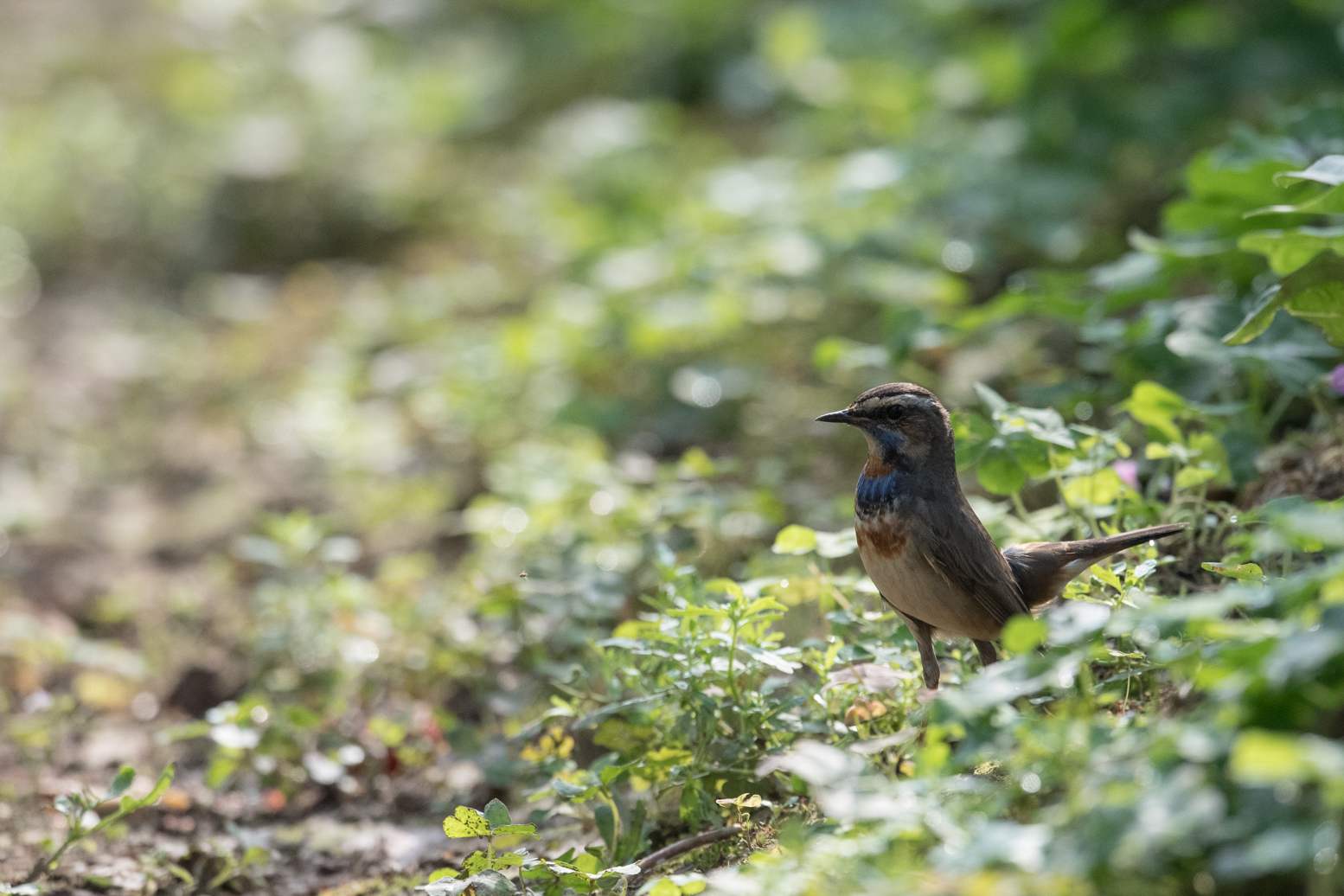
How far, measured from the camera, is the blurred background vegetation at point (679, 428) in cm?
214

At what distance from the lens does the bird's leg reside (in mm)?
2949

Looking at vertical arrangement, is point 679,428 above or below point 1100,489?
below

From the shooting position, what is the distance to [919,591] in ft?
9.27

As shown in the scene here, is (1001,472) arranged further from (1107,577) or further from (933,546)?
(1107,577)

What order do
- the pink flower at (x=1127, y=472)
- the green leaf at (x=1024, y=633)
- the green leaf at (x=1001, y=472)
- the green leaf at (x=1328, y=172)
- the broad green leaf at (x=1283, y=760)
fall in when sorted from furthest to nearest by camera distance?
the pink flower at (x=1127, y=472), the green leaf at (x=1001, y=472), the green leaf at (x=1328, y=172), the green leaf at (x=1024, y=633), the broad green leaf at (x=1283, y=760)

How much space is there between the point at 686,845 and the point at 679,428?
9.04ft

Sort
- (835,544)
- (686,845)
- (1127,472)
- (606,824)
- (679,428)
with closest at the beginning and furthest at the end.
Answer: (686,845)
(606,824)
(835,544)
(1127,472)
(679,428)

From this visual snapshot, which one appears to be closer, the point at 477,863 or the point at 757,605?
the point at 477,863

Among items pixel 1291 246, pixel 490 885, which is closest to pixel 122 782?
pixel 490 885

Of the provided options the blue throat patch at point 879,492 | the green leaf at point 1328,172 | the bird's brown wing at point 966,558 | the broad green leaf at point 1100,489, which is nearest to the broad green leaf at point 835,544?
the blue throat patch at point 879,492

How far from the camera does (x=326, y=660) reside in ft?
13.1

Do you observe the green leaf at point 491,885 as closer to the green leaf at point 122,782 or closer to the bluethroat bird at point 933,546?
the green leaf at point 122,782

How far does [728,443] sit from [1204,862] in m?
3.43

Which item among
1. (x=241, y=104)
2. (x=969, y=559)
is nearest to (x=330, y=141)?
(x=241, y=104)
